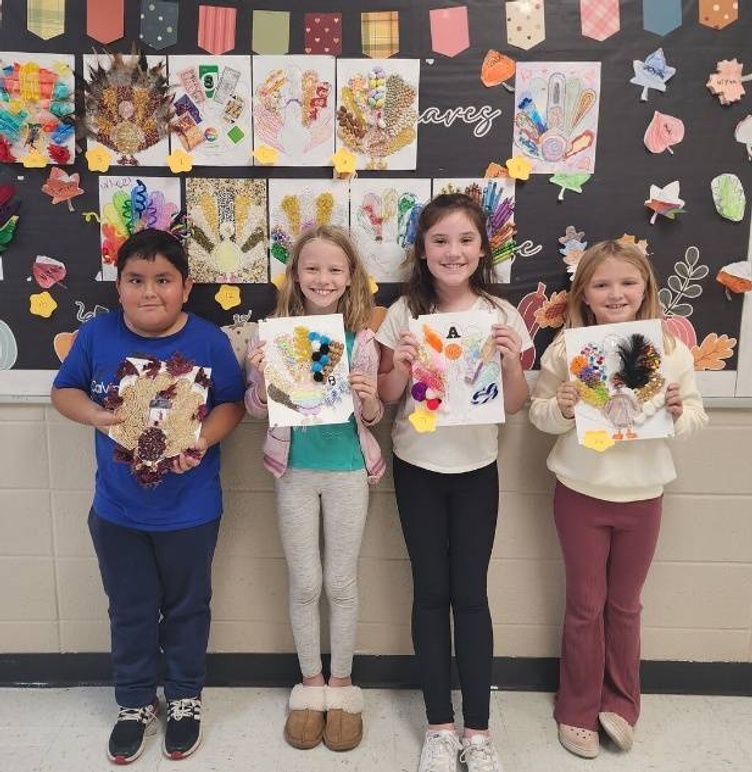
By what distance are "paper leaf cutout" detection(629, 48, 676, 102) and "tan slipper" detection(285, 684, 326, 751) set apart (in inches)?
78.5

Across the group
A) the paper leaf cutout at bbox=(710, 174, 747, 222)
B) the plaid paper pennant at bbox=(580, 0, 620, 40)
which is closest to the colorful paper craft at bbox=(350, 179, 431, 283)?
the plaid paper pennant at bbox=(580, 0, 620, 40)

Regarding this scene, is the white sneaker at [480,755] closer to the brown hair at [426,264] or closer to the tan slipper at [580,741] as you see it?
the tan slipper at [580,741]

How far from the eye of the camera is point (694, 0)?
78.0 inches

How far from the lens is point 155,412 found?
192 centimetres

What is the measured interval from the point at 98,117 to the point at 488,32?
1.13 m

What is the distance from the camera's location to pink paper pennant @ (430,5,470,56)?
6.53 ft

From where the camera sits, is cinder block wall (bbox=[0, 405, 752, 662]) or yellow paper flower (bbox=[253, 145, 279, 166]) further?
cinder block wall (bbox=[0, 405, 752, 662])

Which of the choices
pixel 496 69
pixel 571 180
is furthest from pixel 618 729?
pixel 496 69

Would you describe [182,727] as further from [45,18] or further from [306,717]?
[45,18]

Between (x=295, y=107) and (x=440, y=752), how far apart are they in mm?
1848

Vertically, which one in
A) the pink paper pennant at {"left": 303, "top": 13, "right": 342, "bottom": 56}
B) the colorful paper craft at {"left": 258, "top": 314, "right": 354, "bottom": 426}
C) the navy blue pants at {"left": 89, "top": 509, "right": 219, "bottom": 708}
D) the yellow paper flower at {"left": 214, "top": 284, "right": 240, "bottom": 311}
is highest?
the pink paper pennant at {"left": 303, "top": 13, "right": 342, "bottom": 56}

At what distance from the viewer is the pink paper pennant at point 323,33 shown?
6.55 feet

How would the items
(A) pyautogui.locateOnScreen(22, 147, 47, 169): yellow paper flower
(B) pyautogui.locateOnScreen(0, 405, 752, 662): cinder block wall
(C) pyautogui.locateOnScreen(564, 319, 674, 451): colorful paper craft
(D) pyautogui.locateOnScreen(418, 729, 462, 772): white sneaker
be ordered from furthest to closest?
(B) pyautogui.locateOnScreen(0, 405, 752, 662): cinder block wall < (A) pyautogui.locateOnScreen(22, 147, 47, 169): yellow paper flower < (D) pyautogui.locateOnScreen(418, 729, 462, 772): white sneaker < (C) pyautogui.locateOnScreen(564, 319, 674, 451): colorful paper craft

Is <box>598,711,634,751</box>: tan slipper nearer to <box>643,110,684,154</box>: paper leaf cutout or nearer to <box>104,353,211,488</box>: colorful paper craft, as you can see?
<box>104,353,211,488</box>: colorful paper craft
